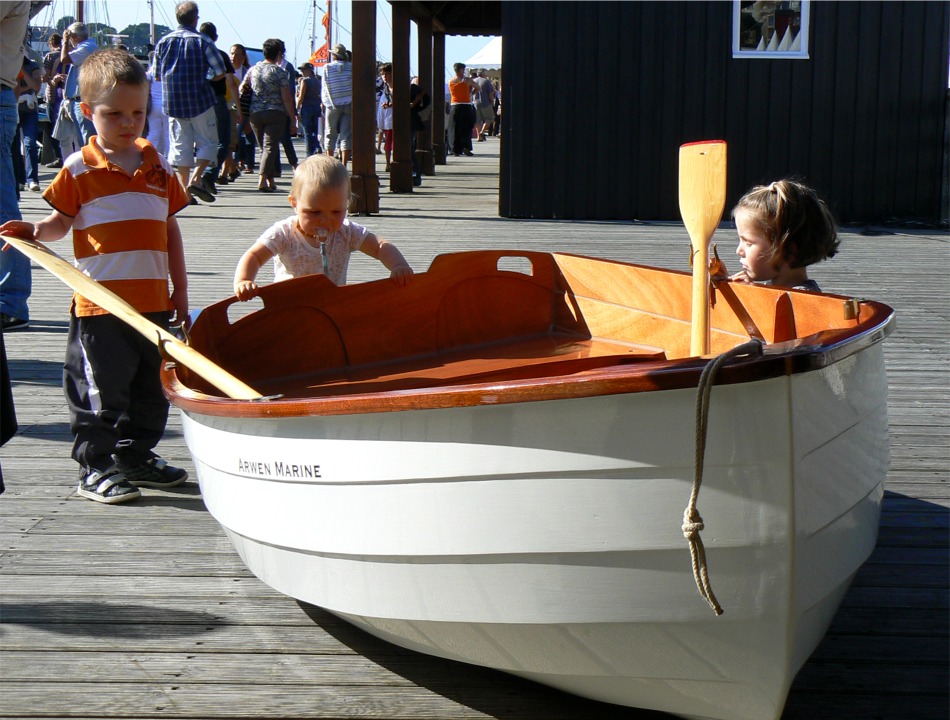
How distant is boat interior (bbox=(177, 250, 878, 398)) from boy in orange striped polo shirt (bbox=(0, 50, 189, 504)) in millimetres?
284

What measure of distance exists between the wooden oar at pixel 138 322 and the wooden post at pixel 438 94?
57.5ft

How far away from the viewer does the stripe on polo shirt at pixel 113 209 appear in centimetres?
348

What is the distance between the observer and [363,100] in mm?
11188

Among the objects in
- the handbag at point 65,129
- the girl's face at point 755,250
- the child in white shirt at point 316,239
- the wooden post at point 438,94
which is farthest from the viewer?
the wooden post at point 438,94

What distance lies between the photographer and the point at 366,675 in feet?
8.25

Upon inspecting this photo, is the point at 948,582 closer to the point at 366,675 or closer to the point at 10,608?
the point at 366,675

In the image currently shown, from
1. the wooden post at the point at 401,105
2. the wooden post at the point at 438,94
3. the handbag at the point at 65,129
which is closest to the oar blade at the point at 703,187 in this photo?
the handbag at the point at 65,129

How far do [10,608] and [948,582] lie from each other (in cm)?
244

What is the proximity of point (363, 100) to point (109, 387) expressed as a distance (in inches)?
318

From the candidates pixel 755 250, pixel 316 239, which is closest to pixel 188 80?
pixel 316 239

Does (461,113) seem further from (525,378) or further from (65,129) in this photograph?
(525,378)

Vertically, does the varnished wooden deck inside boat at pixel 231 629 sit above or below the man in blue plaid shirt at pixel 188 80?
below

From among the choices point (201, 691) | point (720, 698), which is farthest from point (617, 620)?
point (201, 691)

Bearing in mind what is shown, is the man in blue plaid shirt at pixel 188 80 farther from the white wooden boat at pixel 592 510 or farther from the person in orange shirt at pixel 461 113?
the person in orange shirt at pixel 461 113
